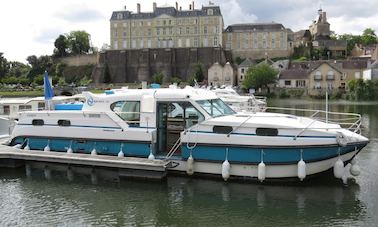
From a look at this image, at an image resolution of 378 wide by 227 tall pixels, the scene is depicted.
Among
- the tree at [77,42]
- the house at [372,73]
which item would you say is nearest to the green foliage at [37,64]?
the tree at [77,42]

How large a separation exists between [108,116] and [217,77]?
88.8 m

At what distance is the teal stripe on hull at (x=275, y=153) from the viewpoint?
13.1 metres

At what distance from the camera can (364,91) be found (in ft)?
238

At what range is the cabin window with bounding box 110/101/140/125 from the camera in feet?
49.8

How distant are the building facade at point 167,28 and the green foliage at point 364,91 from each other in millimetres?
52302

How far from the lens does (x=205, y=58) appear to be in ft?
375

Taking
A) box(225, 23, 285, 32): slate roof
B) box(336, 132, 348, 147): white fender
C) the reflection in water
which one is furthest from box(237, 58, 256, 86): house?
box(336, 132, 348, 147): white fender

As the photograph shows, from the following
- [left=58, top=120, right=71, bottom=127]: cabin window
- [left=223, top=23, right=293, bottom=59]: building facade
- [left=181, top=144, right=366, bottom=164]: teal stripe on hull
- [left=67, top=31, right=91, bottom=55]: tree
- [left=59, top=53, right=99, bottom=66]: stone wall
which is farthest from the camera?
[left=67, top=31, right=91, bottom=55]: tree

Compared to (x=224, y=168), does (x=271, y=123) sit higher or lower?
higher

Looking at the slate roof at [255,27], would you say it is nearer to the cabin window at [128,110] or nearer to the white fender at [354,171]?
the cabin window at [128,110]

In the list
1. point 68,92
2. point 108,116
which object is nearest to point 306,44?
point 68,92

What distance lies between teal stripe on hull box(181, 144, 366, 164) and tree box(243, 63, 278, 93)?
77925 millimetres

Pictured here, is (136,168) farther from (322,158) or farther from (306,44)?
(306,44)

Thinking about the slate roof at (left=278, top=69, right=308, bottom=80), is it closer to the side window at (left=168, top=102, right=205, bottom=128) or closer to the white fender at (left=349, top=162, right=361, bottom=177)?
the side window at (left=168, top=102, right=205, bottom=128)
